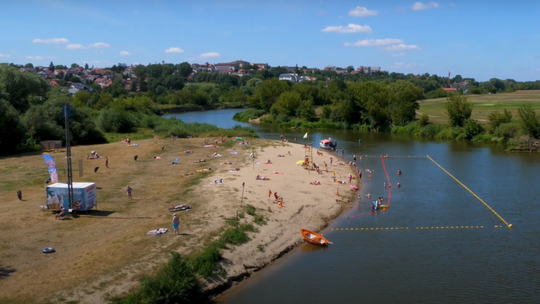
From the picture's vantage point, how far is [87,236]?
85.1 ft

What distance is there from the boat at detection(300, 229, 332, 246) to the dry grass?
495 centimetres

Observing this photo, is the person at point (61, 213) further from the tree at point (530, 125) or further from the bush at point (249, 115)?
the bush at point (249, 115)

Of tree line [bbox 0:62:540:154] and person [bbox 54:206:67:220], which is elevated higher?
tree line [bbox 0:62:540:154]

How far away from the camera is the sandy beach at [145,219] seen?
70.7ft

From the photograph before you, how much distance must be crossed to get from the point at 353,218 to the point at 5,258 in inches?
837

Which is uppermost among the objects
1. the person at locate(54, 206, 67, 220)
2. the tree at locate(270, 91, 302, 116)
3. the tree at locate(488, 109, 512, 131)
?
the tree at locate(270, 91, 302, 116)

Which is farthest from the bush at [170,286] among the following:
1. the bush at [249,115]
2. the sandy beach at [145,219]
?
the bush at [249,115]

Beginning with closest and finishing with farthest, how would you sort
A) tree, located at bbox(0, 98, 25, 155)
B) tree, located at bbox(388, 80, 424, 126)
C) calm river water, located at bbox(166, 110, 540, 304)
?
calm river water, located at bbox(166, 110, 540, 304) < tree, located at bbox(0, 98, 25, 155) < tree, located at bbox(388, 80, 424, 126)

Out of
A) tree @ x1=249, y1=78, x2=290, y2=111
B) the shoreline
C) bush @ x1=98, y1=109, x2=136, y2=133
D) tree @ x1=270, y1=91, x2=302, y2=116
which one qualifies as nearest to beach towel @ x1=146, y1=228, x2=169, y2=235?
the shoreline

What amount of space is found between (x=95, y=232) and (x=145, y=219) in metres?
3.37

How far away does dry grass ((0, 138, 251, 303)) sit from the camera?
20891 millimetres

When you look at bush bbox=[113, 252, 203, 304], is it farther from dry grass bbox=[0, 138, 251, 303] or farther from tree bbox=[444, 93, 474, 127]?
tree bbox=[444, 93, 474, 127]

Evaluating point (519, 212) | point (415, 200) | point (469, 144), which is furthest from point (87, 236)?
point (469, 144)

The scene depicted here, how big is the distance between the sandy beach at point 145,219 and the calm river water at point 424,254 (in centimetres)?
204
